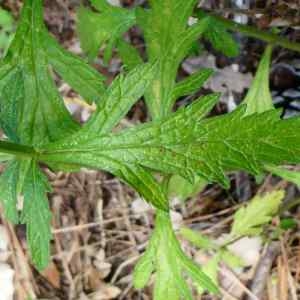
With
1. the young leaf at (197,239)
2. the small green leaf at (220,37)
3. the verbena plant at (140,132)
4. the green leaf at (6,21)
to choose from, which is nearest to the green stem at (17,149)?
the verbena plant at (140,132)

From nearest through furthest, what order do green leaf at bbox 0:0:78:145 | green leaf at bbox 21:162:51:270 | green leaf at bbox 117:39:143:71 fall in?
green leaf at bbox 21:162:51:270
green leaf at bbox 0:0:78:145
green leaf at bbox 117:39:143:71

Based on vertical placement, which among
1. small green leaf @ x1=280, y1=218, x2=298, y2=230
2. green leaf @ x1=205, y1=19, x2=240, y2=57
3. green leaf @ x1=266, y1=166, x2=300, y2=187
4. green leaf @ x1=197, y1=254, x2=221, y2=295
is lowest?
green leaf @ x1=197, y1=254, x2=221, y2=295

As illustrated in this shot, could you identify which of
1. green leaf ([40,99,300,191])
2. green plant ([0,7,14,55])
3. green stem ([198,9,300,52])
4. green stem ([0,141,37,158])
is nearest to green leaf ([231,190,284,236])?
green stem ([198,9,300,52])

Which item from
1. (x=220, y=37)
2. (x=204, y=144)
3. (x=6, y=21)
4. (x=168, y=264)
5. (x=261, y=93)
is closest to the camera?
(x=204, y=144)

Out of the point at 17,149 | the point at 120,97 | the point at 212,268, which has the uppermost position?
the point at 120,97

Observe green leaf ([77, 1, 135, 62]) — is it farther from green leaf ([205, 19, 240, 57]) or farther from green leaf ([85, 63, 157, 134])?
green leaf ([85, 63, 157, 134])

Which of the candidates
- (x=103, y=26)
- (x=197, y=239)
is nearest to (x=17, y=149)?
(x=103, y=26)

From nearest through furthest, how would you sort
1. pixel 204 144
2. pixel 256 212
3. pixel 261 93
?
pixel 204 144 → pixel 261 93 → pixel 256 212

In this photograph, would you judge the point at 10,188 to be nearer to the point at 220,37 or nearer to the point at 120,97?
the point at 120,97
